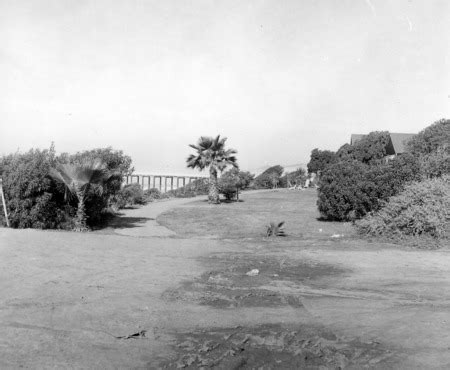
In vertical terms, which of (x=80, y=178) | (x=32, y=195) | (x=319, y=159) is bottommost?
(x=32, y=195)

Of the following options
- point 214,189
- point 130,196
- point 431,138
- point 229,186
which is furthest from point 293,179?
point 130,196

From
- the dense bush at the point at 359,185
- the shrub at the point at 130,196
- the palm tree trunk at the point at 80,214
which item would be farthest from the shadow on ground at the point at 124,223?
the dense bush at the point at 359,185

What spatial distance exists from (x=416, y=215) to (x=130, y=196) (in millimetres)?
23402

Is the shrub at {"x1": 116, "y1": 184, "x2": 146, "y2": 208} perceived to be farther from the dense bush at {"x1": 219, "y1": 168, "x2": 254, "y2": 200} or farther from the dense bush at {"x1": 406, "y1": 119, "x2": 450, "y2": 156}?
the dense bush at {"x1": 406, "y1": 119, "x2": 450, "y2": 156}

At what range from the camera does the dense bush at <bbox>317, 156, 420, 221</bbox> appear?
73.2 ft

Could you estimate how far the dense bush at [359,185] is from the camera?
22.3 m

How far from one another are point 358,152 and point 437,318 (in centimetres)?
4748

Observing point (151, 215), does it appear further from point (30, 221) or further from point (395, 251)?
point (395, 251)

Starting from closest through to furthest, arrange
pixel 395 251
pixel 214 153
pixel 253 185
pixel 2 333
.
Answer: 1. pixel 2 333
2. pixel 395 251
3. pixel 214 153
4. pixel 253 185

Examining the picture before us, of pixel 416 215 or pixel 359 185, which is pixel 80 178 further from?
pixel 359 185

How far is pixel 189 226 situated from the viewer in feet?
72.8

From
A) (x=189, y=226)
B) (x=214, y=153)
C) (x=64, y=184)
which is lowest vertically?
(x=189, y=226)

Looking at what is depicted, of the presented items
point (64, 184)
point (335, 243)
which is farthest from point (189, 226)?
point (335, 243)

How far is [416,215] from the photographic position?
A: 47.4 ft
